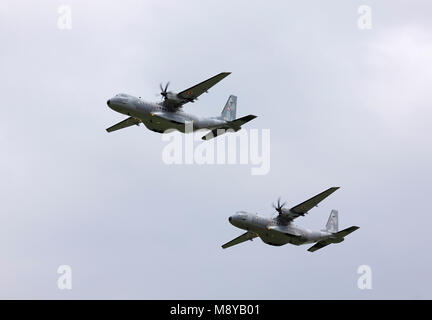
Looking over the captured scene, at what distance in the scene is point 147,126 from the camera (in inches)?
3056

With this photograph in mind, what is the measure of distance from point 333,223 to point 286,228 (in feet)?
43.2

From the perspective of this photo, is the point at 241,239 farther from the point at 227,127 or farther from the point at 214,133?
the point at 227,127

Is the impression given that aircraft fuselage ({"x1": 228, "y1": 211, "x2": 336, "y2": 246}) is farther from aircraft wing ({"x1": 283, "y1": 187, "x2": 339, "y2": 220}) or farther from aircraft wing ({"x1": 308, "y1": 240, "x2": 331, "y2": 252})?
aircraft wing ({"x1": 308, "y1": 240, "x2": 331, "y2": 252})

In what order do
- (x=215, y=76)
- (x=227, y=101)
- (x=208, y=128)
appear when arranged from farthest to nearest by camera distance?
(x=227, y=101)
(x=208, y=128)
(x=215, y=76)

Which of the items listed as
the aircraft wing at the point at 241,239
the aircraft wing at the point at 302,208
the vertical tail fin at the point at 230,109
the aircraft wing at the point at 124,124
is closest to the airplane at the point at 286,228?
the aircraft wing at the point at 302,208

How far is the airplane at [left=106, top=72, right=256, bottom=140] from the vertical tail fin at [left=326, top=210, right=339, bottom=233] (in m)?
17.9

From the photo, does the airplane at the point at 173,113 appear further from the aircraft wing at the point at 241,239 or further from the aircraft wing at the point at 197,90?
the aircraft wing at the point at 241,239

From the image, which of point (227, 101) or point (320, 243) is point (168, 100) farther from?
point (320, 243)

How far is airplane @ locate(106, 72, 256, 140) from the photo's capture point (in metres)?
74.5

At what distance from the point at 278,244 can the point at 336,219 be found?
14010mm

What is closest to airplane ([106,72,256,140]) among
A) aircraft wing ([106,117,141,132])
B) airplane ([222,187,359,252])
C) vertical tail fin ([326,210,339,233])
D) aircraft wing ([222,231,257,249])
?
aircraft wing ([106,117,141,132])

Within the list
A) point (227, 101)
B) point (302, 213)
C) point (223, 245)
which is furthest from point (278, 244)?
point (227, 101)

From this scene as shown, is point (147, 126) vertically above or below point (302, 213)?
above

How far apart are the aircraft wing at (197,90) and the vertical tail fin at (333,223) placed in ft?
77.2
